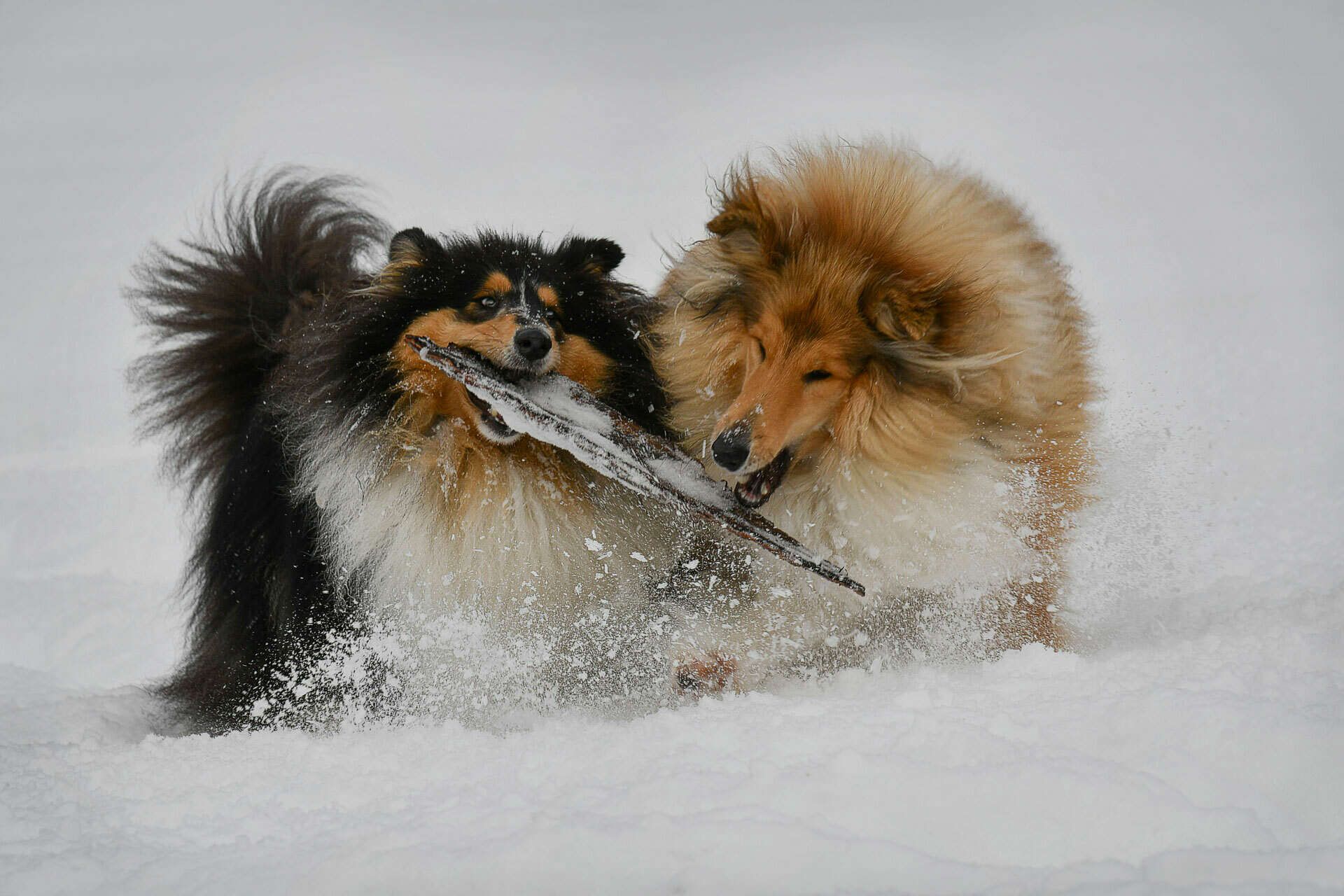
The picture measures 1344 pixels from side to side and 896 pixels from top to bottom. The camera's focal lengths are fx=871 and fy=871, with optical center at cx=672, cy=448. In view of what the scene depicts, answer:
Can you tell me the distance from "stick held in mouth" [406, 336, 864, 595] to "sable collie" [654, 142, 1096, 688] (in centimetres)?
11

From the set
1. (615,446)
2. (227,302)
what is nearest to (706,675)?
(615,446)

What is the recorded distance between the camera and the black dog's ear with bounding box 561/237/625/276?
10.6 ft

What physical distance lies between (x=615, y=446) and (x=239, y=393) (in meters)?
1.82

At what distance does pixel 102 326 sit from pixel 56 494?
14.3 ft

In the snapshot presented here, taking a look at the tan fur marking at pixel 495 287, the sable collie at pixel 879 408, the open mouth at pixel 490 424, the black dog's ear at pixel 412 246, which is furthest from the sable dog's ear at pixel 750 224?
the black dog's ear at pixel 412 246

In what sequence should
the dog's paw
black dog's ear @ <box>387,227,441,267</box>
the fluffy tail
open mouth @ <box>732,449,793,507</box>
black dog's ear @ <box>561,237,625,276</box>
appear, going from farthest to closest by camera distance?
the fluffy tail, black dog's ear @ <box>561,237,625,276</box>, black dog's ear @ <box>387,227,441,267</box>, the dog's paw, open mouth @ <box>732,449,793,507</box>

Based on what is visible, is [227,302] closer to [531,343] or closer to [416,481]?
[416,481]

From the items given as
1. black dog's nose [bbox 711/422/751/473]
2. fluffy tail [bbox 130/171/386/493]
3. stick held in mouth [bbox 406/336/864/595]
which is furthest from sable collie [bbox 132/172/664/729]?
black dog's nose [bbox 711/422/751/473]

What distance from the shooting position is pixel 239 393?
3.52 m

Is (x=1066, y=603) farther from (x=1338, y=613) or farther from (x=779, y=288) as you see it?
(x=779, y=288)

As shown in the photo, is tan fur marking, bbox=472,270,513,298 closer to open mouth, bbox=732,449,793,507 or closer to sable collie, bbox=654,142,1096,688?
sable collie, bbox=654,142,1096,688

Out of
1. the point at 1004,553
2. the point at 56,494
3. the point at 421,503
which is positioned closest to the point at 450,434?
the point at 421,503

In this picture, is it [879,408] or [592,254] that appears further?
[592,254]

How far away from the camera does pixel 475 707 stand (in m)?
2.67
